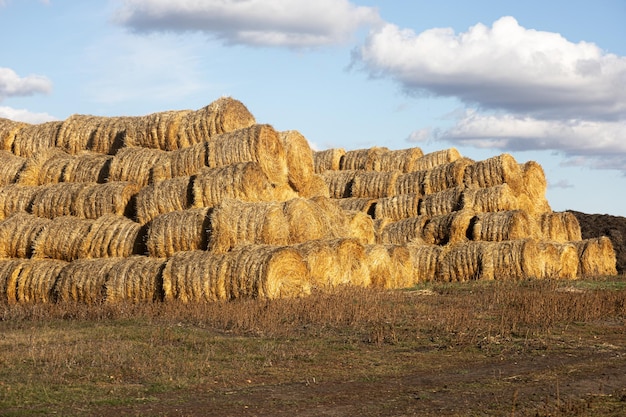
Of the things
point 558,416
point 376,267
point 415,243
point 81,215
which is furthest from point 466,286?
point 558,416

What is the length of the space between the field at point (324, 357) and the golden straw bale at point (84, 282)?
3.47 ft

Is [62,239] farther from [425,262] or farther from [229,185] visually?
[425,262]

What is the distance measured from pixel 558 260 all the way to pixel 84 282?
14179 mm

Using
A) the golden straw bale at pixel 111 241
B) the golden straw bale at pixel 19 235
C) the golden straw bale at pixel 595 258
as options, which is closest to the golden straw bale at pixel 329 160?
the golden straw bale at pixel 595 258

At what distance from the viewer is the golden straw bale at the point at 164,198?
21.5 metres

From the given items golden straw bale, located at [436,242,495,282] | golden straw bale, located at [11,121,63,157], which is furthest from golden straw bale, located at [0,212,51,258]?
golden straw bale, located at [436,242,495,282]

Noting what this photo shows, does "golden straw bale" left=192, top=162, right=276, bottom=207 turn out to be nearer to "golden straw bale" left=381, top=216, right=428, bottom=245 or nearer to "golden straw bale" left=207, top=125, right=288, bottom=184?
"golden straw bale" left=207, top=125, right=288, bottom=184

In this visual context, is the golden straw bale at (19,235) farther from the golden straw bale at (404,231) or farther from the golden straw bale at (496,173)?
the golden straw bale at (496,173)

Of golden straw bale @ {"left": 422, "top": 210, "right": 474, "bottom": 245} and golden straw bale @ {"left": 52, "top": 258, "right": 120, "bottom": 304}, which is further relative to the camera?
golden straw bale @ {"left": 422, "top": 210, "right": 474, "bottom": 245}

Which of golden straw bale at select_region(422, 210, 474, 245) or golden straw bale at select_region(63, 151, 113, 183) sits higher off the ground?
golden straw bale at select_region(63, 151, 113, 183)

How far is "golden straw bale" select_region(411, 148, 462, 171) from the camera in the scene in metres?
31.5

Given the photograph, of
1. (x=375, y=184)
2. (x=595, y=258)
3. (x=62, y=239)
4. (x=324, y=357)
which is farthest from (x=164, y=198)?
(x=595, y=258)

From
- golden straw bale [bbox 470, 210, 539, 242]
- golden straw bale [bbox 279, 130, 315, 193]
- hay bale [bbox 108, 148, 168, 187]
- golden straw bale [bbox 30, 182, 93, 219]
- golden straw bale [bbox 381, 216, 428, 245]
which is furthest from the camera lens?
golden straw bale [bbox 381, 216, 428, 245]

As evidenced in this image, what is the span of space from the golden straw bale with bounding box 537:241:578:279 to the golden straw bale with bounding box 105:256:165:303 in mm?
11380
